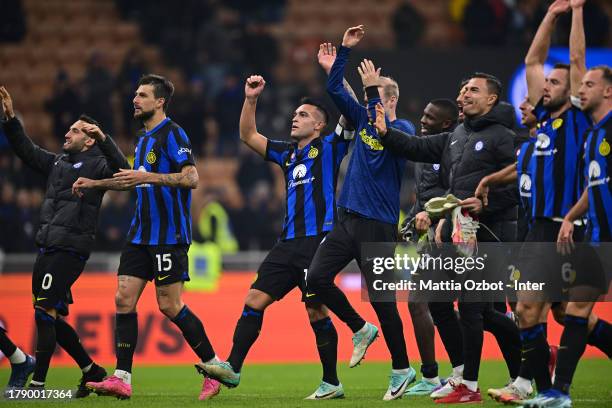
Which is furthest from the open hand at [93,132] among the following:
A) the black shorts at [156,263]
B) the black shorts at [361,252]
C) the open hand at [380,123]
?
the open hand at [380,123]

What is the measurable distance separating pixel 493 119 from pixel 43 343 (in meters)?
4.26

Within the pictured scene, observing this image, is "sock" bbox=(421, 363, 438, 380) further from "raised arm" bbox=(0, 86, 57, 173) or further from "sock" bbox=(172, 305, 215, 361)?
"raised arm" bbox=(0, 86, 57, 173)

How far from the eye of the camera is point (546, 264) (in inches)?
283

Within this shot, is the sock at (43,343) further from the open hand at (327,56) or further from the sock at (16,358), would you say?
the open hand at (327,56)

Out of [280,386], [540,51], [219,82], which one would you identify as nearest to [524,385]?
[540,51]

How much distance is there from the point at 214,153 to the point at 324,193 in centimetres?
1140

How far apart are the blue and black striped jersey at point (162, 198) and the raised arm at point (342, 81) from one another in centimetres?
134

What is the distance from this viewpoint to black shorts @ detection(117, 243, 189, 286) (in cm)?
870

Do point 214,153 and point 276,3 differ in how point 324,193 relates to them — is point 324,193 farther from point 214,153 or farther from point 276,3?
point 276,3

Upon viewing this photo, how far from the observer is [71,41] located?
22141mm

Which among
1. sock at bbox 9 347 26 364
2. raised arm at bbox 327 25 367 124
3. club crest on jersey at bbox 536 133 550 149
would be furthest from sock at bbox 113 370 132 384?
club crest on jersey at bbox 536 133 550 149

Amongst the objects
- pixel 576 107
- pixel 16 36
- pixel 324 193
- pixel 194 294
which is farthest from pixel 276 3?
pixel 576 107

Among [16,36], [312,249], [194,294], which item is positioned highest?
[16,36]

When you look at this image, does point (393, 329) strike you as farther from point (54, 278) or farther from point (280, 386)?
A: point (54, 278)
